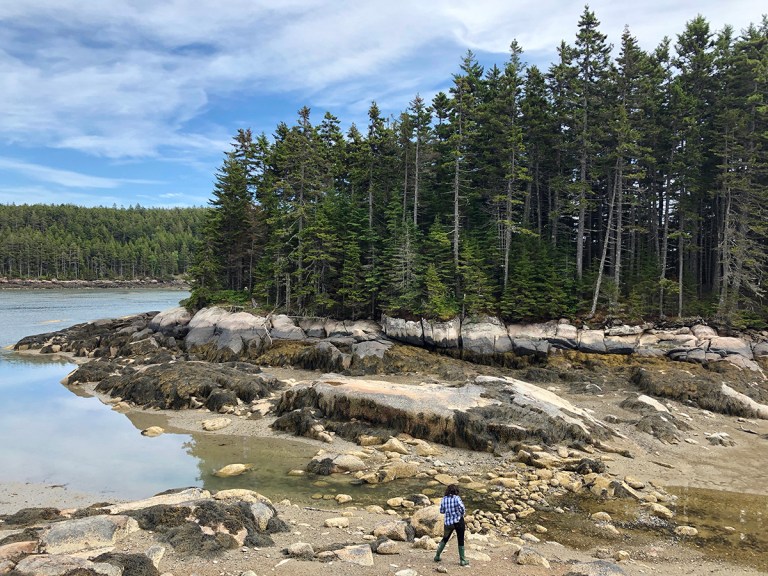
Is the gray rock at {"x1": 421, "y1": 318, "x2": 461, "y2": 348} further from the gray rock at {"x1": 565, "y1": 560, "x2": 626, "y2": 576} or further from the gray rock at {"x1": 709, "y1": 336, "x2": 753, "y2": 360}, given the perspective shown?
the gray rock at {"x1": 565, "y1": 560, "x2": 626, "y2": 576}

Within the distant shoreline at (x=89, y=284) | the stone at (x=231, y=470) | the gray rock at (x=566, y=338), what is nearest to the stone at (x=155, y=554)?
the stone at (x=231, y=470)

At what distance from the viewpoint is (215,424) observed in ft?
72.0

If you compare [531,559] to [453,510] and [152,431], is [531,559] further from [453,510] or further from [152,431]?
Answer: [152,431]

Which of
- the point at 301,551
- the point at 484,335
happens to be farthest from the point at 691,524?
the point at 484,335

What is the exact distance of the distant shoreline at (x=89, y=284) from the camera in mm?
128625

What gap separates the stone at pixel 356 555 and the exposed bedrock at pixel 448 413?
10.1 metres

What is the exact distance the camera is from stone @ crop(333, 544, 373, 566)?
9789mm

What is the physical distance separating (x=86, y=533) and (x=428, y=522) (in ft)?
26.1

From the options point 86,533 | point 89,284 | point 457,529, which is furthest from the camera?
point 89,284

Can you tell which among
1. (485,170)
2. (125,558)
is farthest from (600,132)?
(125,558)

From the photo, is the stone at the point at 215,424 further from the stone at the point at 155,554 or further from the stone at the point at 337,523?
the stone at the point at 155,554

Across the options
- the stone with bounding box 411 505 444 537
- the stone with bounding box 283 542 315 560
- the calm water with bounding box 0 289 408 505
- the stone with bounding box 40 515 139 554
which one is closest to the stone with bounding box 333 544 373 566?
the stone with bounding box 283 542 315 560

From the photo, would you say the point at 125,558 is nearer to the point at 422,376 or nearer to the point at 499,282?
the point at 422,376

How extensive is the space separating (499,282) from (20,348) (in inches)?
1744
